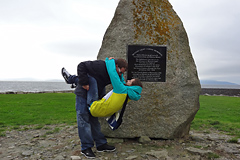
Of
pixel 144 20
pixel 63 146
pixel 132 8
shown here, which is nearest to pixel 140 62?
pixel 144 20

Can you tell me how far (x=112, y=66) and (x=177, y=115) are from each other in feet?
9.43

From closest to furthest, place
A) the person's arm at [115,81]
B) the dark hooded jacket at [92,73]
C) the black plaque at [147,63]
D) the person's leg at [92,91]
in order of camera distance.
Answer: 1. the person's arm at [115,81]
2. the dark hooded jacket at [92,73]
3. the person's leg at [92,91]
4. the black plaque at [147,63]

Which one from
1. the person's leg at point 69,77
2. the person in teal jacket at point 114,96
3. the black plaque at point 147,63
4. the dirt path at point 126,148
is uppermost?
the black plaque at point 147,63

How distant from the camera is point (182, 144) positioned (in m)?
5.62

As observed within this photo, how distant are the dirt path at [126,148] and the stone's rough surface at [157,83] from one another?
426 millimetres

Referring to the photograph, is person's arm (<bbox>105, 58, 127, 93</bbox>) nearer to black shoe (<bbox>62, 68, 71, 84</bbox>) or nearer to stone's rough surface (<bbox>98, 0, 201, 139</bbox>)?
black shoe (<bbox>62, 68, 71, 84</bbox>)

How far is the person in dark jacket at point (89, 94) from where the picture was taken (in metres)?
4.34

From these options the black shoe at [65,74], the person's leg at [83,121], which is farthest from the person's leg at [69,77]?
the person's leg at [83,121]

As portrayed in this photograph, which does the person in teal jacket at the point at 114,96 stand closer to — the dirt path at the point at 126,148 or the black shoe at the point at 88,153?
the black shoe at the point at 88,153

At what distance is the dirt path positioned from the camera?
4762mm

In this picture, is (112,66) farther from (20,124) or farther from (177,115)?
(20,124)

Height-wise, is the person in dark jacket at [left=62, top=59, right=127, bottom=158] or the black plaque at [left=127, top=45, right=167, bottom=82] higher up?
the black plaque at [left=127, top=45, right=167, bottom=82]

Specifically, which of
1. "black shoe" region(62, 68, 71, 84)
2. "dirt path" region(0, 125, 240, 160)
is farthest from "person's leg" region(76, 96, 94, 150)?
"black shoe" region(62, 68, 71, 84)

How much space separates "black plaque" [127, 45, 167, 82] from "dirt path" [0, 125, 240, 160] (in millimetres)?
1932
